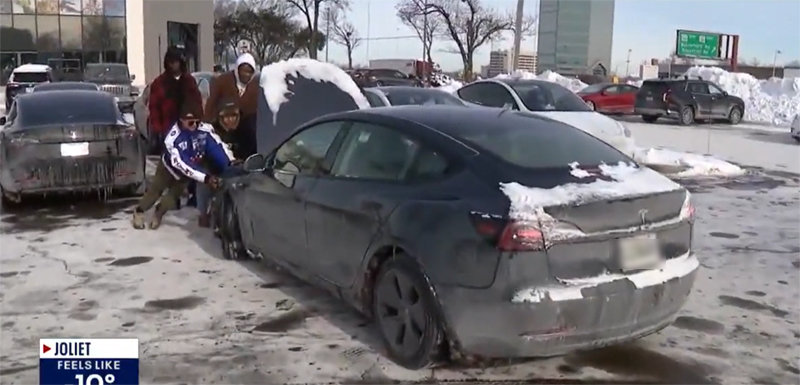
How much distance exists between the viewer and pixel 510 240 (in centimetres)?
368

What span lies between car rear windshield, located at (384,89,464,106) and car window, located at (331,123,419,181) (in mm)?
5565

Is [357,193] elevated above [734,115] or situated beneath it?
elevated above

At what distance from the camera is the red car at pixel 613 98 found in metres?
28.3

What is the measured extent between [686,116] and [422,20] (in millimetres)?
32044

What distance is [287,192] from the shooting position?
211 inches

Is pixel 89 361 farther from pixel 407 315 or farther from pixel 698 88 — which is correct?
pixel 698 88

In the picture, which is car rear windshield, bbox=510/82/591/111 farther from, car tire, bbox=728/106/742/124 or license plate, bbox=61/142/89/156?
car tire, bbox=728/106/742/124

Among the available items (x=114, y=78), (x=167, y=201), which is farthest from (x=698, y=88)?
(x=167, y=201)

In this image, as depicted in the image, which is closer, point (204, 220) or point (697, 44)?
point (204, 220)

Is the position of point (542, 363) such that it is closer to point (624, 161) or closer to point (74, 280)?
point (624, 161)

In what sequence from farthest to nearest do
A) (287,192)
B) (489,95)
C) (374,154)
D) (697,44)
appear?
(697,44) < (489,95) < (287,192) < (374,154)

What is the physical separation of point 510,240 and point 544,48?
5625 cm

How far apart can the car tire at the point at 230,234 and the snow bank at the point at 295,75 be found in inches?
98.6

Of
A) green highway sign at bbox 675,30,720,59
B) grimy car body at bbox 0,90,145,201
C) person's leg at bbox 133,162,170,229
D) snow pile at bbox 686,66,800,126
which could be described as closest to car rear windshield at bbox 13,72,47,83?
grimy car body at bbox 0,90,145,201
